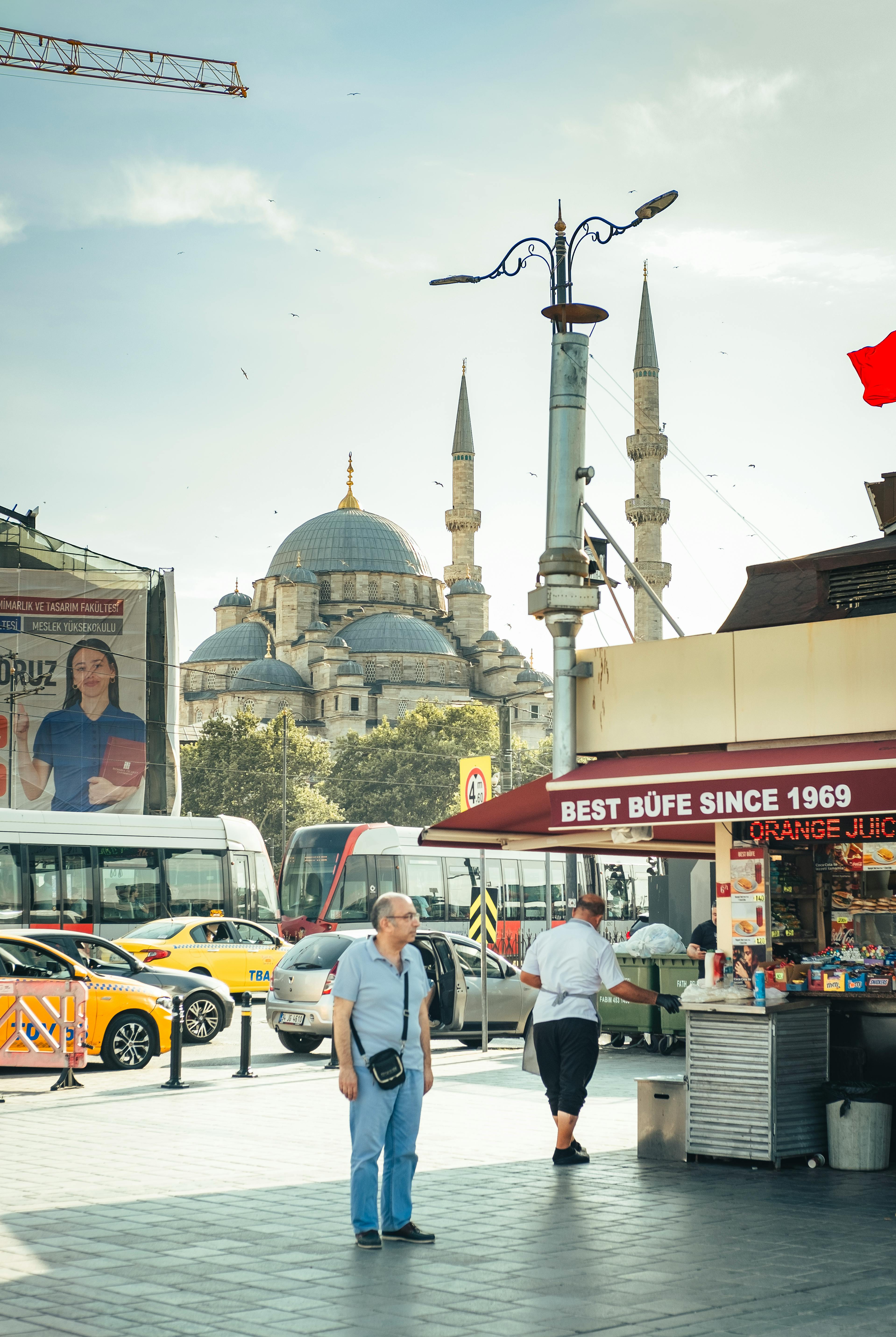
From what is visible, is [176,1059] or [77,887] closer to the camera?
[176,1059]

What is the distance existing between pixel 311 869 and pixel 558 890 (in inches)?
314

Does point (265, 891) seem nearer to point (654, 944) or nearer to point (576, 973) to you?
point (654, 944)

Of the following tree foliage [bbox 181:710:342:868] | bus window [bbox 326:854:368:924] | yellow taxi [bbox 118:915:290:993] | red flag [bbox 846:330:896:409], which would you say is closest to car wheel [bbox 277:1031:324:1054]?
yellow taxi [bbox 118:915:290:993]

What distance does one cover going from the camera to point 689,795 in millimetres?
8938

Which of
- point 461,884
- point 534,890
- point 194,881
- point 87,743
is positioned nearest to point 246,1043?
point 194,881

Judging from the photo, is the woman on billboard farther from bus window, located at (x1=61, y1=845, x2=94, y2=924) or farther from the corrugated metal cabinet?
the corrugated metal cabinet

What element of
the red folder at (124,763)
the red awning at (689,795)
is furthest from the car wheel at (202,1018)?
the red folder at (124,763)

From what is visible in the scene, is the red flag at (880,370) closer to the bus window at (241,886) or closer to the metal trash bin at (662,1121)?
the metal trash bin at (662,1121)

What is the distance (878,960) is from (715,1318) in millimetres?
4405

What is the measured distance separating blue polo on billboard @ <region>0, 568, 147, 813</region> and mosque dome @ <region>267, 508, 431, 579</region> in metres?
76.1

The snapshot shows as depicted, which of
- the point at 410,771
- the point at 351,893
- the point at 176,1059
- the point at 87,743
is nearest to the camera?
the point at 176,1059

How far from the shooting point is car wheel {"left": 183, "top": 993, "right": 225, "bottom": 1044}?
60.5ft

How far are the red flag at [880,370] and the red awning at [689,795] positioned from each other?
8.15 ft

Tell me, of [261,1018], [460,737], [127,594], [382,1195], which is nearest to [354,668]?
[460,737]
